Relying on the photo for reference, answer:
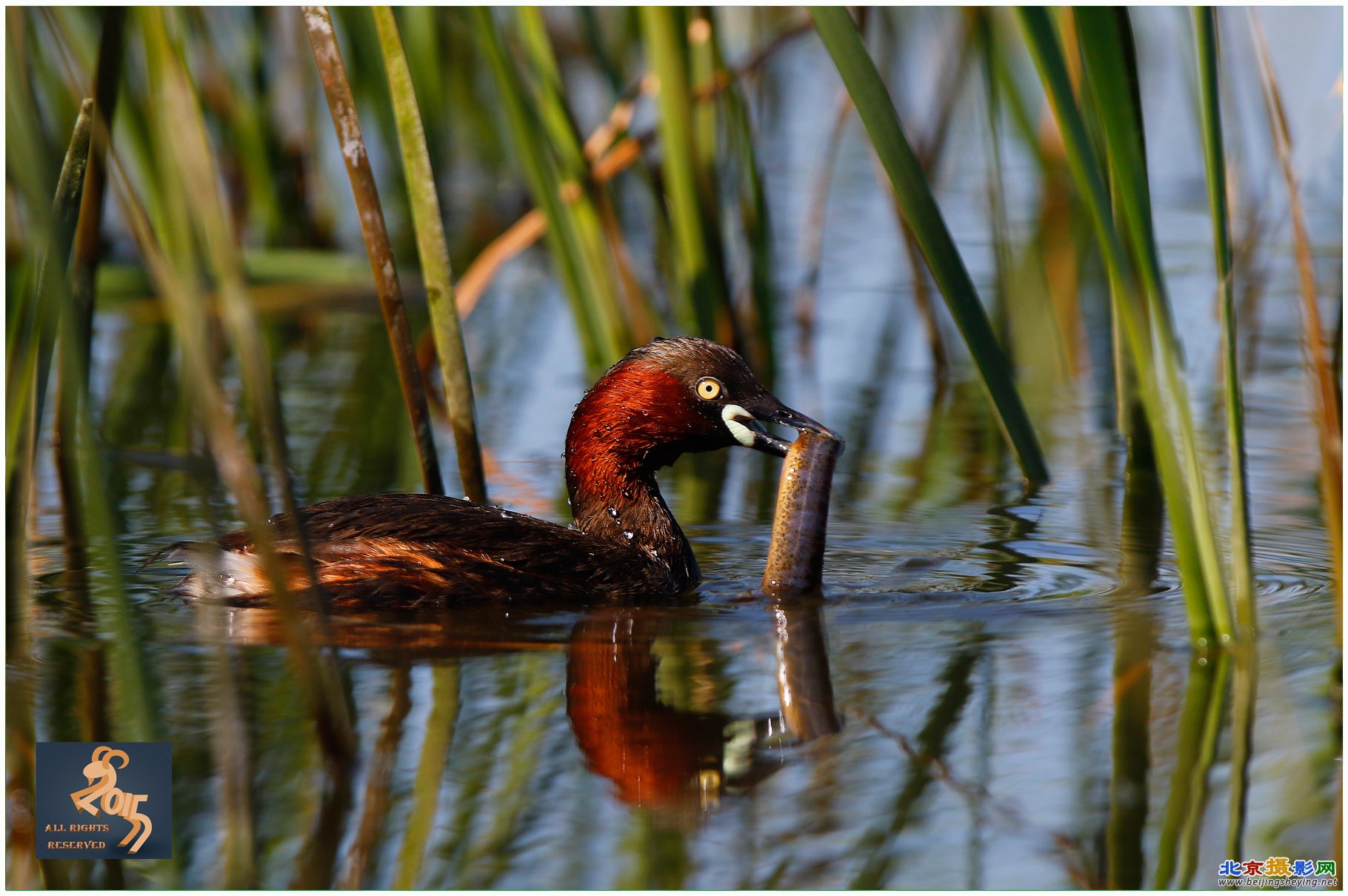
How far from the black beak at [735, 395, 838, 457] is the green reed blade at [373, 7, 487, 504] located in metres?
0.88

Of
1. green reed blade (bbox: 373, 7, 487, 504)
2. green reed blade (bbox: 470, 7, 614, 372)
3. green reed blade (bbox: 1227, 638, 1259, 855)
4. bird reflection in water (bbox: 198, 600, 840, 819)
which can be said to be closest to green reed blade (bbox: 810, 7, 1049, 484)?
bird reflection in water (bbox: 198, 600, 840, 819)

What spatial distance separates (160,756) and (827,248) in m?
7.83

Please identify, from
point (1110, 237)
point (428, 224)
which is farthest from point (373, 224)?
point (1110, 237)

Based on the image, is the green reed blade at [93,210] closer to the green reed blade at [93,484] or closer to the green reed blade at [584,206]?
the green reed blade at [93,484]

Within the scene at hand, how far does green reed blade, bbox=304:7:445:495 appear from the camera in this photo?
4.50m

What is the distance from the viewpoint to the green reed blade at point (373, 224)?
14.8 ft

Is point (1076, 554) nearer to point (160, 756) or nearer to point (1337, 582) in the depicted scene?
point (1337, 582)

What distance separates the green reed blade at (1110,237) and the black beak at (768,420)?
4.89 ft

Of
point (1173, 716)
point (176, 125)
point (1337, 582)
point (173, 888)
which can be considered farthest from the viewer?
point (1337, 582)

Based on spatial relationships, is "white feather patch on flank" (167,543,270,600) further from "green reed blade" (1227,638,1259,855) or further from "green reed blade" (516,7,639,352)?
"green reed blade" (1227,638,1259,855)

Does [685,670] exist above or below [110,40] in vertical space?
below

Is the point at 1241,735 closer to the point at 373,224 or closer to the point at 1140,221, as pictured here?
the point at 1140,221

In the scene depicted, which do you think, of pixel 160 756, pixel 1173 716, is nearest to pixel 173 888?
pixel 160 756

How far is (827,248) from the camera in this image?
1070 centimetres
